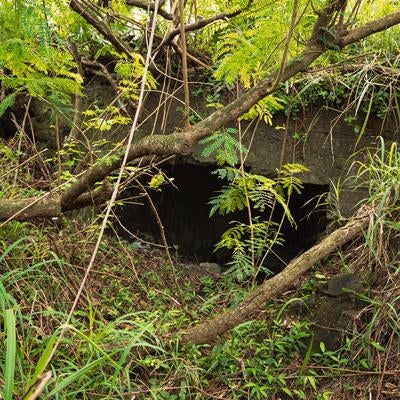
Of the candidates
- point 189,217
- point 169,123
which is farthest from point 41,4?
point 189,217

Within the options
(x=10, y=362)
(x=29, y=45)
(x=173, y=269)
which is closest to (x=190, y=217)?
(x=173, y=269)

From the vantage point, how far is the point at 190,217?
16.4ft

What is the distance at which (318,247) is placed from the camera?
262cm

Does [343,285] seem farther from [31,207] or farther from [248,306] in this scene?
[31,207]

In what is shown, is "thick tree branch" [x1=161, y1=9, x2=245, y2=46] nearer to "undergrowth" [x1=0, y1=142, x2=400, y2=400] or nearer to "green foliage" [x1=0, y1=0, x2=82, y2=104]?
"green foliage" [x1=0, y1=0, x2=82, y2=104]

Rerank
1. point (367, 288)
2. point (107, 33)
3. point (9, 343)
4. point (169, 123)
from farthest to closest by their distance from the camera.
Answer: point (169, 123) → point (107, 33) → point (367, 288) → point (9, 343)

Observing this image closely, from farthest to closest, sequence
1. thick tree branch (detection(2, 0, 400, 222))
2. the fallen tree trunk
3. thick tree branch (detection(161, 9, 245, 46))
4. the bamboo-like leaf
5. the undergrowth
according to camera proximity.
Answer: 1. thick tree branch (detection(161, 9, 245, 46))
2. the fallen tree trunk
3. the undergrowth
4. thick tree branch (detection(2, 0, 400, 222))
5. the bamboo-like leaf

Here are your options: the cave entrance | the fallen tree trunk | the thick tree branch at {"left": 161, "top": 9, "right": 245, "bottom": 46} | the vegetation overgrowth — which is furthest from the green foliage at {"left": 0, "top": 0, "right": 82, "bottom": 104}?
the cave entrance

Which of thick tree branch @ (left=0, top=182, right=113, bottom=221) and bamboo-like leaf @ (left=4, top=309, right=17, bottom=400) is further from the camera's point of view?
thick tree branch @ (left=0, top=182, right=113, bottom=221)

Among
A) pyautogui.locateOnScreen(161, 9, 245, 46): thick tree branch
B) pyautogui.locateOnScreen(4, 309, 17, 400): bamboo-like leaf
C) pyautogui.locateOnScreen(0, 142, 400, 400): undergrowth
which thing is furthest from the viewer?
pyautogui.locateOnScreen(161, 9, 245, 46): thick tree branch

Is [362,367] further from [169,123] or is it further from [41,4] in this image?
[169,123]

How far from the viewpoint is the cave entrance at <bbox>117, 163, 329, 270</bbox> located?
4.59m

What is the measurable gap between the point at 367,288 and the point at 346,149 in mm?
1599

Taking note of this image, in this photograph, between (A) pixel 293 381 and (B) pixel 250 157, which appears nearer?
(A) pixel 293 381
